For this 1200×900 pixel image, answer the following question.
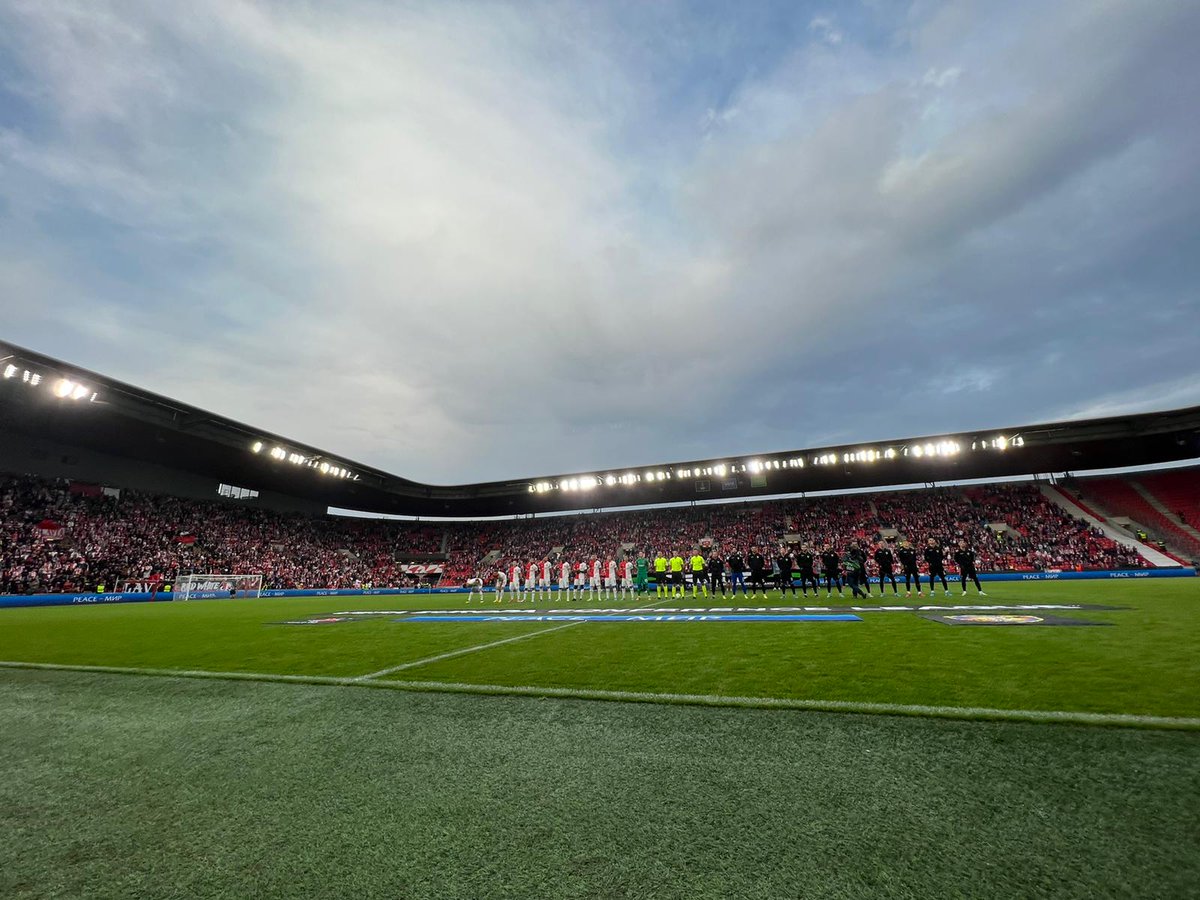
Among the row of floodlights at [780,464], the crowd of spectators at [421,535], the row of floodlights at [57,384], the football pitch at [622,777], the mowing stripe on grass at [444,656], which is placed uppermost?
the row of floodlights at [57,384]

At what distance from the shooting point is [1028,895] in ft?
5.81

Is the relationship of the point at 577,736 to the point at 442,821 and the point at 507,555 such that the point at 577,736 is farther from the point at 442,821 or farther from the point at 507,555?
the point at 507,555

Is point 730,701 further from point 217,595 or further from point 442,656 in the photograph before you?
point 217,595

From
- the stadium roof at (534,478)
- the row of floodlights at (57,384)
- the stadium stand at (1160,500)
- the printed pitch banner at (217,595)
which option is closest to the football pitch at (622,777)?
the row of floodlights at (57,384)

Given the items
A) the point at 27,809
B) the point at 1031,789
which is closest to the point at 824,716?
the point at 1031,789

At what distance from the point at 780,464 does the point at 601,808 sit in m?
36.3

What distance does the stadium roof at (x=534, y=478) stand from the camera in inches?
985

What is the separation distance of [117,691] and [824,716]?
7225 mm

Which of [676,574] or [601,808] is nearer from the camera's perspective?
[601,808]

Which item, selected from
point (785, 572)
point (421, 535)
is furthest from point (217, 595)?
point (785, 572)

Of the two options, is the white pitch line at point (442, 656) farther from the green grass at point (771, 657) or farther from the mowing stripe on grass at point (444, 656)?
the green grass at point (771, 657)

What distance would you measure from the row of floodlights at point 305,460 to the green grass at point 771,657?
77.8ft

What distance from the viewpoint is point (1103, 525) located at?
3247cm

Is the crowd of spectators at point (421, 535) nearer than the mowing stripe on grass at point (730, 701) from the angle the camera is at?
No
